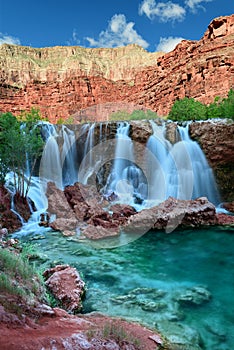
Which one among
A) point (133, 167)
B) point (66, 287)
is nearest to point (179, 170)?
point (133, 167)

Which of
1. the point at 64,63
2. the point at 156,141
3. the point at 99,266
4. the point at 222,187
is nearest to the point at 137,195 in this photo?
the point at 156,141

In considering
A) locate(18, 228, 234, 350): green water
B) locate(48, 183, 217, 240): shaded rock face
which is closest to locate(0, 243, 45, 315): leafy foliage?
locate(18, 228, 234, 350): green water

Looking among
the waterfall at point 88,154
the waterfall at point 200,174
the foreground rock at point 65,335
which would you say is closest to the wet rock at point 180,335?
the foreground rock at point 65,335

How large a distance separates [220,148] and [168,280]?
32.9 feet

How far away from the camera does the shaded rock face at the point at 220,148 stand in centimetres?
1412

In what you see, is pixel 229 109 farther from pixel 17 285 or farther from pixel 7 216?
pixel 17 285

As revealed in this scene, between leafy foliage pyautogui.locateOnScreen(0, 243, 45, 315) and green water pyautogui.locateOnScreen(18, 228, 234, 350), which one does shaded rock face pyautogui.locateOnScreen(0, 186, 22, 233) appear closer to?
green water pyautogui.locateOnScreen(18, 228, 234, 350)

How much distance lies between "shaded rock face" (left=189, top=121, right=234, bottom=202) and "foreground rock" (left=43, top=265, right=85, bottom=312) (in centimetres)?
1146

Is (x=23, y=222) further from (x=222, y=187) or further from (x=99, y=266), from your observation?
(x=222, y=187)

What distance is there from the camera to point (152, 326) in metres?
4.09

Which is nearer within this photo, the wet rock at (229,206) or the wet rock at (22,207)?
the wet rock at (22,207)

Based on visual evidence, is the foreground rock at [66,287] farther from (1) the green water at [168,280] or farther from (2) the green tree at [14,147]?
(2) the green tree at [14,147]

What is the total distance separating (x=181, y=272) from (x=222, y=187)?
9238mm

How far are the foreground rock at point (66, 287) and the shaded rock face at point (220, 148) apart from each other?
11.5 meters
